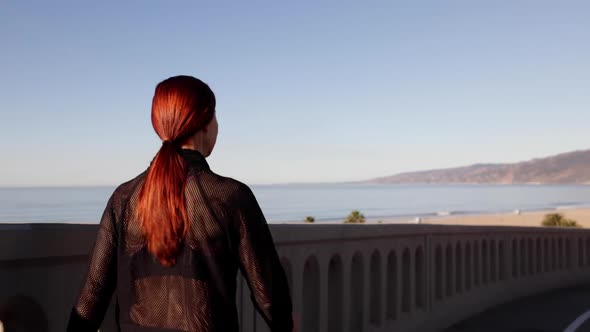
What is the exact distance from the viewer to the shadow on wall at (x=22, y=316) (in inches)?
120

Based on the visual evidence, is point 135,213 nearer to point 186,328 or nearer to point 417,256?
point 186,328

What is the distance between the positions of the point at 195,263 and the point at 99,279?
0.40 m

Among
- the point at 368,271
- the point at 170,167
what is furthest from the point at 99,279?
the point at 368,271

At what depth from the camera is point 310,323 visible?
20.8 feet

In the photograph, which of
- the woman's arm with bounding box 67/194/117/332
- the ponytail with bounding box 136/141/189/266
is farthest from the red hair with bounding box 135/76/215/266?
the woman's arm with bounding box 67/194/117/332

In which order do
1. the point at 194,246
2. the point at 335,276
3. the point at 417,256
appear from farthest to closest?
1. the point at 417,256
2. the point at 335,276
3. the point at 194,246

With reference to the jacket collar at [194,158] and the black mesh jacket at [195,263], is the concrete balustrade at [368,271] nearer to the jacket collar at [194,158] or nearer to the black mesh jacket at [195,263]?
the black mesh jacket at [195,263]

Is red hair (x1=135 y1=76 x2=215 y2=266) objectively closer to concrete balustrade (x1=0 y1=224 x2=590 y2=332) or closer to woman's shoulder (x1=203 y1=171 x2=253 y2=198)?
woman's shoulder (x1=203 y1=171 x2=253 y2=198)

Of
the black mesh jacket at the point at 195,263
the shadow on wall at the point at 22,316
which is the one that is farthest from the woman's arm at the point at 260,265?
the shadow on wall at the point at 22,316

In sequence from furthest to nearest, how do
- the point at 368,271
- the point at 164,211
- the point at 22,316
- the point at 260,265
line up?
the point at 368,271 < the point at 22,316 < the point at 260,265 < the point at 164,211

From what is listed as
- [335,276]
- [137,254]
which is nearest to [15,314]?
[137,254]

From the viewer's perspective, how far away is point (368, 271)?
7.31 meters

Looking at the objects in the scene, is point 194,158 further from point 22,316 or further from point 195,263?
point 22,316

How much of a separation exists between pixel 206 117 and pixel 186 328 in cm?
73
